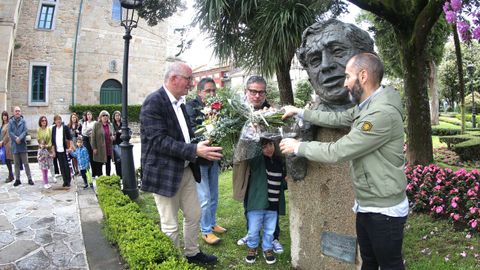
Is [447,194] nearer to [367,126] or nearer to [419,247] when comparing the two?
[419,247]

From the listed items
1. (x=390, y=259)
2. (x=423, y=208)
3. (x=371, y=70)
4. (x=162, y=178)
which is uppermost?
(x=371, y=70)

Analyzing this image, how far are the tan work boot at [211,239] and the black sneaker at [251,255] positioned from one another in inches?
23.1

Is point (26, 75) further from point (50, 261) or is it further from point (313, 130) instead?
point (313, 130)

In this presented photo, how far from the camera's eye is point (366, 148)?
2.12 metres

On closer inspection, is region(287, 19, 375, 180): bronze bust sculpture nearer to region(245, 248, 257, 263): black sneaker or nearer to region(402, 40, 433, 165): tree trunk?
region(245, 248, 257, 263): black sneaker

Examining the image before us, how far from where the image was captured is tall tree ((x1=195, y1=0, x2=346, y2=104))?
6.16 meters

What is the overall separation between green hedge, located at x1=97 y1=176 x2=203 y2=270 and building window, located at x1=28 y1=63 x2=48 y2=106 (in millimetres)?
18382

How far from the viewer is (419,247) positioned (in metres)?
4.13

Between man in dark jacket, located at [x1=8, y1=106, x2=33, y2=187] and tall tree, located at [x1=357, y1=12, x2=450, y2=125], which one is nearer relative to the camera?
man in dark jacket, located at [x1=8, y1=106, x2=33, y2=187]

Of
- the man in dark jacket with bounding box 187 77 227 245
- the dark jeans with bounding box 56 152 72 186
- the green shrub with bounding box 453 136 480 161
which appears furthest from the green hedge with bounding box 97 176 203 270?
the green shrub with bounding box 453 136 480 161

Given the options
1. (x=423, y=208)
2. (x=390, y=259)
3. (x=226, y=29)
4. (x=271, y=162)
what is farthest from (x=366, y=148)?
(x=226, y=29)

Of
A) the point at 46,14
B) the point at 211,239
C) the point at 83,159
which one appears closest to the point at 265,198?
the point at 211,239

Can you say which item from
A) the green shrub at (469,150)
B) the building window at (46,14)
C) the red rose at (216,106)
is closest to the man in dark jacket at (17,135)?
the red rose at (216,106)

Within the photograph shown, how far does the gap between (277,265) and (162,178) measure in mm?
1512
